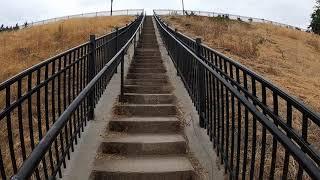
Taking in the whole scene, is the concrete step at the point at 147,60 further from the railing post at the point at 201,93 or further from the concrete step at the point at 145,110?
the railing post at the point at 201,93

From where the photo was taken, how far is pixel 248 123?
6703 millimetres

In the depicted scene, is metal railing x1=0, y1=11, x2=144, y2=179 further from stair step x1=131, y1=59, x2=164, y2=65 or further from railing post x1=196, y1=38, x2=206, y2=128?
railing post x1=196, y1=38, x2=206, y2=128

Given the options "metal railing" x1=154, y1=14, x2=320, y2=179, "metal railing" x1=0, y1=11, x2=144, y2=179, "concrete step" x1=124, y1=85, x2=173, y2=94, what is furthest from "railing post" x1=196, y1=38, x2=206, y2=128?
"concrete step" x1=124, y1=85, x2=173, y2=94

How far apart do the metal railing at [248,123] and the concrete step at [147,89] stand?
0.42 meters

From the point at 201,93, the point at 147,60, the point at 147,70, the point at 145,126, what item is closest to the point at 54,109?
the point at 145,126

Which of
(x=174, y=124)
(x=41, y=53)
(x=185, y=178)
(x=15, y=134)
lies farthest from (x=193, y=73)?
(x=41, y=53)

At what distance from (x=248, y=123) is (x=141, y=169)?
175cm

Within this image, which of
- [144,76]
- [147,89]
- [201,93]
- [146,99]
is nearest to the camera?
[201,93]

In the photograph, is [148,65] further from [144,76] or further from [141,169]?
[141,169]

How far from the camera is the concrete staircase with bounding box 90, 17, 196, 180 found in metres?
5.81

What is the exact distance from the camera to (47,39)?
25312 millimetres

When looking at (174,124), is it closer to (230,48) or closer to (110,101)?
(110,101)

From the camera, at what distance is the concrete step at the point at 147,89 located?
948 centimetres

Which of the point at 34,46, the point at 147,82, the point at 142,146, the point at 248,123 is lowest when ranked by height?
the point at 142,146
